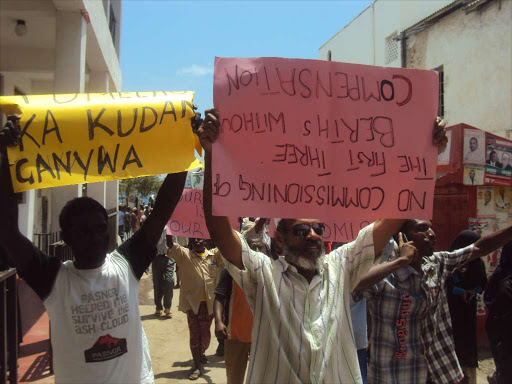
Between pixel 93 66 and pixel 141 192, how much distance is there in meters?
35.6

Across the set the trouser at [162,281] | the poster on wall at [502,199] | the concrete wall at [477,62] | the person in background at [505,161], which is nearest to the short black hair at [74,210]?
the trouser at [162,281]

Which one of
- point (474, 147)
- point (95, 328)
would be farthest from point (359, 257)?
point (474, 147)

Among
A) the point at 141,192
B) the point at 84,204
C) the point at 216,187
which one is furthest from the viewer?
the point at 141,192

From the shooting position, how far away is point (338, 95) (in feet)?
8.58

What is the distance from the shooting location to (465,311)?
474 cm

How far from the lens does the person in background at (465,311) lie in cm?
463

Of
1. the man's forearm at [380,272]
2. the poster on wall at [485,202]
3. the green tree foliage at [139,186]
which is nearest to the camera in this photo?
the man's forearm at [380,272]

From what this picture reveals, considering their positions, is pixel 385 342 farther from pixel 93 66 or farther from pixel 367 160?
pixel 93 66

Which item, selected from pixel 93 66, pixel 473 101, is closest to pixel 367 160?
pixel 93 66

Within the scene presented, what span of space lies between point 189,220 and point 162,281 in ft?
12.5

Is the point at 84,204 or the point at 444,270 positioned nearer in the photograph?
the point at 84,204

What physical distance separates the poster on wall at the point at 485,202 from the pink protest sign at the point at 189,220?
14.4 feet

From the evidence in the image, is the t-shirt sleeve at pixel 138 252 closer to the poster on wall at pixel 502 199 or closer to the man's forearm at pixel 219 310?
the man's forearm at pixel 219 310

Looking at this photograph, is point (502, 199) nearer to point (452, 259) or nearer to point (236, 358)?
point (452, 259)
